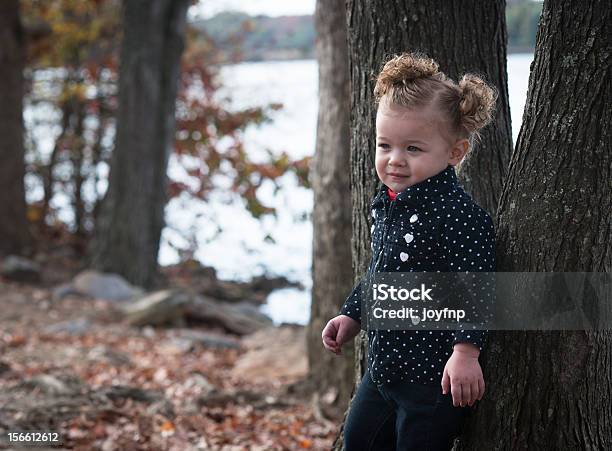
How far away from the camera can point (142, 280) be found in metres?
12.0

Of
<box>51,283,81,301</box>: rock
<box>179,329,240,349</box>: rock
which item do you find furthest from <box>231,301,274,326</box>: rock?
<box>51,283,81,301</box>: rock

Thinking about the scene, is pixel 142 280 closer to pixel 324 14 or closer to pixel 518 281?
pixel 324 14

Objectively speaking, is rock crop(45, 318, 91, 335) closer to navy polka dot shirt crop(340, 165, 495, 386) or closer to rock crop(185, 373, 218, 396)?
rock crop(185, 373, 218, 396)

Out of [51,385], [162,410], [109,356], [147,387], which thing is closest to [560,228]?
[162,410]

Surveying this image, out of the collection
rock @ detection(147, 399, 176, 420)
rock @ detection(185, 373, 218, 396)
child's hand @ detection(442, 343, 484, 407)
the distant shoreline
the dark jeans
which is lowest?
rock @ detection(185, 373, 218, 396)

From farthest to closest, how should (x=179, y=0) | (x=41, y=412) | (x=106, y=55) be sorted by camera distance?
(x=106, y=55), (x=179, y=0), (x=41, y=412)

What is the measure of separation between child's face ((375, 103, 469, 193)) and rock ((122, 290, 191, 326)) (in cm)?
710

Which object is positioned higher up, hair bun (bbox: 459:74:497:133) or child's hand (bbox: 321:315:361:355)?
hair bun (bbox: 459:74:497:133)

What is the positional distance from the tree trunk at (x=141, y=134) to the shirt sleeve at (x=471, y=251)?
947 cm

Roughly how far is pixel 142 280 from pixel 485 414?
9.59 metres

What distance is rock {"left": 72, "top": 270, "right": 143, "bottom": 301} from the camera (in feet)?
36.0

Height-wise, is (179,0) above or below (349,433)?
above

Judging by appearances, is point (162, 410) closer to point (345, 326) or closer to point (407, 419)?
point (345, 326)

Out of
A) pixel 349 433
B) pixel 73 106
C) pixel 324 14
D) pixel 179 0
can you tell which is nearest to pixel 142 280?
pixel 179 0
